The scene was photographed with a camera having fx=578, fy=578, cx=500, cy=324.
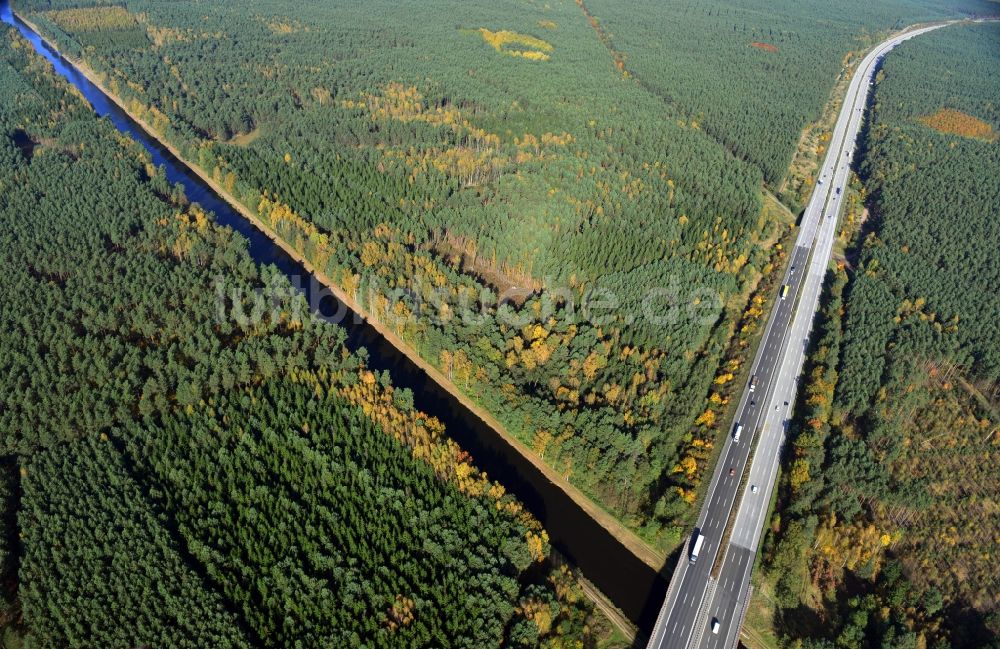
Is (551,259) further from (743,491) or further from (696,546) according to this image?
(696,546)

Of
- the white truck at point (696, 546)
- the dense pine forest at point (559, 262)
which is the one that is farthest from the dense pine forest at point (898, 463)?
the dense pine forest at point (559, 262)

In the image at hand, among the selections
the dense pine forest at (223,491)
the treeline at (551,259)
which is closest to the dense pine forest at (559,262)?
the treeline at (551,259)

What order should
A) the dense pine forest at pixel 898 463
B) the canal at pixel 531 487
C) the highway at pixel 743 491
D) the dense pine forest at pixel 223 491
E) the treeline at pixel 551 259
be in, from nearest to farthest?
the dense pine forest at pixel 223 491 < the highway at pixel 743 491 < the dense pine forest at pixel 898 463 < the canal at pixel 531 487 < the treeline at pixel 551 259

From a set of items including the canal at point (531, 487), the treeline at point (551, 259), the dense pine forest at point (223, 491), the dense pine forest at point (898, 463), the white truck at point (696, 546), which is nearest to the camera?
the dense pine forest at point (223, 491)

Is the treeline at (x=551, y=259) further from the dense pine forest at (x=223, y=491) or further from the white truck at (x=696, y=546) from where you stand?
the dense pine forest at (x=223, y=491)

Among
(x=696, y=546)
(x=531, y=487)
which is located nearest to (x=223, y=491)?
(x=531, y=487)

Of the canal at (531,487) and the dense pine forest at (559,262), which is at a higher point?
the dense pine forest at (559,262)

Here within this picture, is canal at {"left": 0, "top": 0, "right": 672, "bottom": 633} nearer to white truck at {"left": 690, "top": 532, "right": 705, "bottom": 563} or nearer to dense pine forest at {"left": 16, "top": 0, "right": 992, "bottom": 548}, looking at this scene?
dense pine forest at {"left": 16, "top": 0, "right": 992, "bottom": 548}

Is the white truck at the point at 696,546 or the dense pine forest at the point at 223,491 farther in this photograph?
the white truck at the point at 696,546

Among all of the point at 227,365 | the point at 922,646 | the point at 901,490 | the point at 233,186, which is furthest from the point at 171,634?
the point at 233,186
